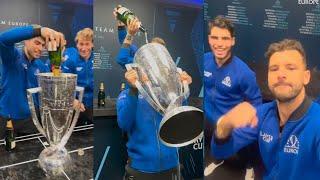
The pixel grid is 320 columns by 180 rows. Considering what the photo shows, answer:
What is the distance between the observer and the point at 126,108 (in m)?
2.18

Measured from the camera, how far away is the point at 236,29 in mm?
1705

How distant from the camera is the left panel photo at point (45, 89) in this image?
86.4 inches

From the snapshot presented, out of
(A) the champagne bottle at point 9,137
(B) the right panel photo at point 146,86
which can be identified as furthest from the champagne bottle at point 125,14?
(A) the champagne bottle at point 9,137

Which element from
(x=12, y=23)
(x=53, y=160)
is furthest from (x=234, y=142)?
(x=12, y=23)

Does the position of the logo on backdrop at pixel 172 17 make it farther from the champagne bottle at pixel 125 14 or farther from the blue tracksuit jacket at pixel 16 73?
the blue tracksuit jacket at pixel 16 73

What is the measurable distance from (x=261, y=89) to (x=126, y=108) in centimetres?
83

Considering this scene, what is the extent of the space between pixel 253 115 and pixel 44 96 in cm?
115

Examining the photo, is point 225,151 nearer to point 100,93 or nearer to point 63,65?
point 100,93

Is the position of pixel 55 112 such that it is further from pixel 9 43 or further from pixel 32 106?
pixel 9 43

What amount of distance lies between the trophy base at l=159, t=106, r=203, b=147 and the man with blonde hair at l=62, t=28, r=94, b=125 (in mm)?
565

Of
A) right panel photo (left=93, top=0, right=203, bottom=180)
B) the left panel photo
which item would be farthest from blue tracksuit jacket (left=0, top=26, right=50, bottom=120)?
right panel photo (left=93, top=0, right=203, bottom=180)

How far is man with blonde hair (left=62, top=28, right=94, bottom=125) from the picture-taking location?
2.30m

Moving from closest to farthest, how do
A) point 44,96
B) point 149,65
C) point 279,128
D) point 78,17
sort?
1. point 279,128
2. point 149,65
3. point 44,96
4. point 78,17

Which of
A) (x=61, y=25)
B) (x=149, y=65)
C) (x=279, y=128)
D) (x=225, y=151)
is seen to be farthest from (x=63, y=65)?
(x=279, y=128)
